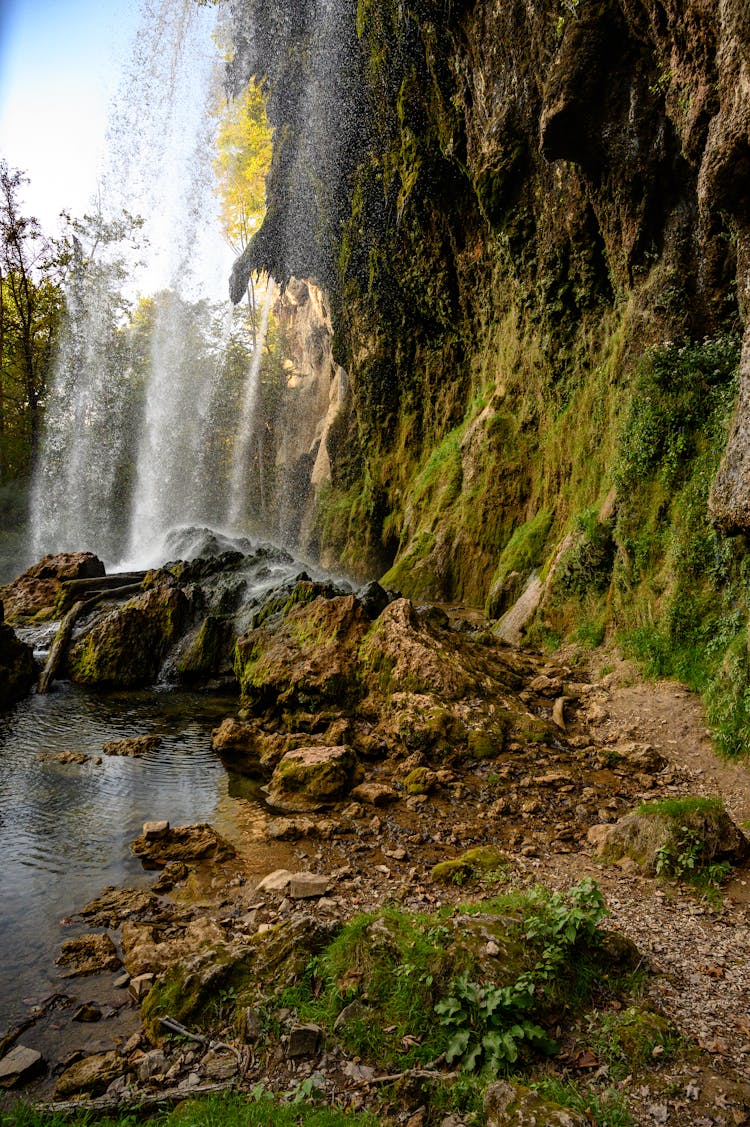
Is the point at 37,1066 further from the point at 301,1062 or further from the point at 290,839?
the point at 290,839

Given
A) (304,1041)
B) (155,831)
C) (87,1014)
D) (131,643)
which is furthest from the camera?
(131,643)

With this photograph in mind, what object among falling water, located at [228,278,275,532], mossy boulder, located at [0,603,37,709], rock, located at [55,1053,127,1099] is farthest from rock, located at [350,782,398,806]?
falling water, located at [228,278,275,532]

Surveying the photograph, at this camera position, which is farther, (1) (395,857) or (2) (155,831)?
(2) (155,831)

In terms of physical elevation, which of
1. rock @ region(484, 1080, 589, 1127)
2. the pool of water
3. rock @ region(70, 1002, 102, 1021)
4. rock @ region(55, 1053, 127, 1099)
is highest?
rock @ region(484, 1080, 589, 1127)

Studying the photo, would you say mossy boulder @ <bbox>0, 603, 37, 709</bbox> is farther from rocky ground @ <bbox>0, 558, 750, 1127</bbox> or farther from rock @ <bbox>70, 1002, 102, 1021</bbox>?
rock @ <bbox>70, 1002, 102, 1021</bbox>

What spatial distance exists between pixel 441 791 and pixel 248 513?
1268 inches

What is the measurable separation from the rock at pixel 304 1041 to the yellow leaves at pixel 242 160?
38.9m

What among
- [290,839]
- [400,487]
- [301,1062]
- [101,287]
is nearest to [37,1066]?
[301,1062]

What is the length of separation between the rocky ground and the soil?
0.02m

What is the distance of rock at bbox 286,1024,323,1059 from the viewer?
283 centimetres

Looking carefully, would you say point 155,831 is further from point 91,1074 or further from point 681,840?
point 681,840

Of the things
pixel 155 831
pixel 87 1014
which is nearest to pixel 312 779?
pixel 155 831

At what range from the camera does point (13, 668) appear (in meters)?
11.2

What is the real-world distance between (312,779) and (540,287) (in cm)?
1261
